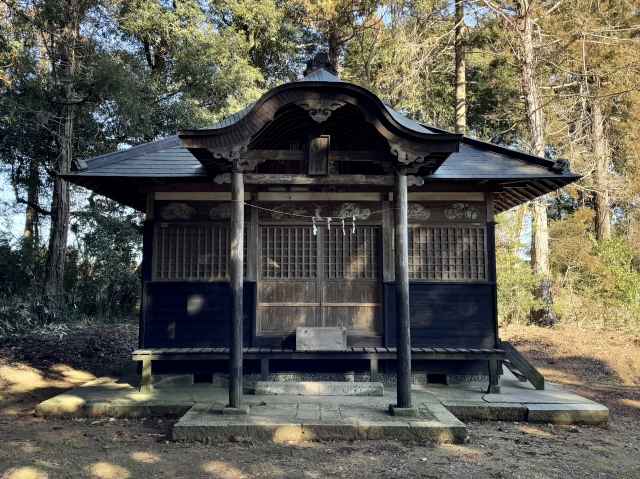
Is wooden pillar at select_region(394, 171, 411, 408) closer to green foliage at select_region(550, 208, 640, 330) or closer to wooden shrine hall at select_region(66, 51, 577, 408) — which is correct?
wooden shrine hall at select_region(66, 51, 577, 408)

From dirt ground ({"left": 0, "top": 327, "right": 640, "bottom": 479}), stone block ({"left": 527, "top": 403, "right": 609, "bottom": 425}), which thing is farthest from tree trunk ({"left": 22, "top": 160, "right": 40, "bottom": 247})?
stone block ({"left": 527, "top": 403, "right": 609, "bottom": 425})

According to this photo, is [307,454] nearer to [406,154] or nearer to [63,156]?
[406,154]

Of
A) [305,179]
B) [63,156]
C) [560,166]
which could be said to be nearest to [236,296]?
[305,179]

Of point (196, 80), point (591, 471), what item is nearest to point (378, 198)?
point (591, 471)

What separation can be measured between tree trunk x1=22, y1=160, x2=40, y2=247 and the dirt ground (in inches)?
420

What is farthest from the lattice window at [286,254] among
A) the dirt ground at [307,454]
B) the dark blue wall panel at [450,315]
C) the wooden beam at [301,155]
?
the dirt ground at [307,454]

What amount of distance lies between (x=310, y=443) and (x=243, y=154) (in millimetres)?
3576

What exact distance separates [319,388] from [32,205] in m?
14.1

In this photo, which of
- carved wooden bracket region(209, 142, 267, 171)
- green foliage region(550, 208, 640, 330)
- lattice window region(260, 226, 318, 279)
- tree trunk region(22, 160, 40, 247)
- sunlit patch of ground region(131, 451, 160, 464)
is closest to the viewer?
sunlit patch of ground region(131, 451, 160, 464)

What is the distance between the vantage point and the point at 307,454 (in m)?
5.02

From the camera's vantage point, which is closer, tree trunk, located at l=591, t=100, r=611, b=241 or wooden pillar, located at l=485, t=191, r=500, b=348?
wooden pillar, located at l=485, t=191, r=500, b=348

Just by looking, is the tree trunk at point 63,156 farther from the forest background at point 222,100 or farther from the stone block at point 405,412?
the stone block at point 405,412

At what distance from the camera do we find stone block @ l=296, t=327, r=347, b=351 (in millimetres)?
7531

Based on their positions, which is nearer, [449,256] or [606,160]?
[449,256]
